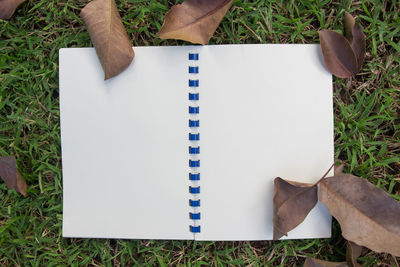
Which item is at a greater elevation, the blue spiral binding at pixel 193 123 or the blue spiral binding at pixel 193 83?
the blue spiral binding at pixel 193 83

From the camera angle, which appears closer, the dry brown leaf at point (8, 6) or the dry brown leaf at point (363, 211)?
the dry brown leaf at point (363, 211)

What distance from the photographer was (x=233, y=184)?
3.16ft

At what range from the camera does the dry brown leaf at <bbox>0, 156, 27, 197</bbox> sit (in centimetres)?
96

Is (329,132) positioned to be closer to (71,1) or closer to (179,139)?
(179,139)

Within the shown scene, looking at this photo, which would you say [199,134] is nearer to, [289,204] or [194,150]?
[194,150]

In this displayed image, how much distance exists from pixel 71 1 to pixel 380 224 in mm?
1132

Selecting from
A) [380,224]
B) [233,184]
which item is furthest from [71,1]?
[380,224]

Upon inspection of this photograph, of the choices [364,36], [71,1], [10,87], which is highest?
[364,36]

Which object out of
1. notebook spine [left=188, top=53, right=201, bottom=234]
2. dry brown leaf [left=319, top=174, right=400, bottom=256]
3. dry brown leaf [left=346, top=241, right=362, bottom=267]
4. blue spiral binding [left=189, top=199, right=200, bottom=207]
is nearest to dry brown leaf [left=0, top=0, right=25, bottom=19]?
notebook spine [left=188, top=53, right=201, bottom=234]

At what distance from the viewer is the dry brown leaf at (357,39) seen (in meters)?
0.92

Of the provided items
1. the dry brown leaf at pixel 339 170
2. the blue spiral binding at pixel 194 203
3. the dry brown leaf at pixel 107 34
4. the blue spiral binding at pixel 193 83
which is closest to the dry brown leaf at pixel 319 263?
the dry brown leaf at pixel 339 170

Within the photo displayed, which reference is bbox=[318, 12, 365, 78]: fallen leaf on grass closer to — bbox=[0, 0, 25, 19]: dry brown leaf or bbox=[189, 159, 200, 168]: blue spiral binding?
bbox=[189, 159, 200, 168]: blue spiral binding

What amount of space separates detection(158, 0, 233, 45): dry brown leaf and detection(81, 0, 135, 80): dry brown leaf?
125mm

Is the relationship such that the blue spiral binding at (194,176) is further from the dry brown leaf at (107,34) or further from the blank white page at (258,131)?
the dry brown leaf at (107,34)
